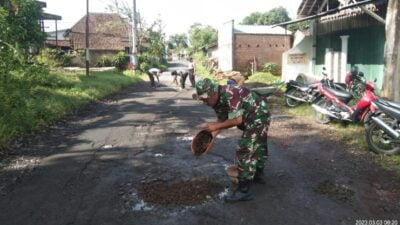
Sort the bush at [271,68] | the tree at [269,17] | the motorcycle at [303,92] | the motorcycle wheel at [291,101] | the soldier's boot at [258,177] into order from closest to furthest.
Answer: the soldier's boot at [258,177]
the motorcycle at [303,92]
the motorcycle wheel at [291,101]
the bush at [271,68]
the tree at [269,17]

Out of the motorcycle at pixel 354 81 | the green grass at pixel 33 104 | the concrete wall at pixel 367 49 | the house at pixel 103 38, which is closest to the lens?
the green grass at pixel 33 104

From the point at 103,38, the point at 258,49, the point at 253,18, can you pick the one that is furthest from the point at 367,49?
the point at 253,18

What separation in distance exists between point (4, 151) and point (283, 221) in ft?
17.9

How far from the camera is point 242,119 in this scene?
4.57 metres

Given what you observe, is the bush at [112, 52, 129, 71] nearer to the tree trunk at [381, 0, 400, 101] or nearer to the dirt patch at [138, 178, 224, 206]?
the tree trunk at [381, 0, 400, 101]

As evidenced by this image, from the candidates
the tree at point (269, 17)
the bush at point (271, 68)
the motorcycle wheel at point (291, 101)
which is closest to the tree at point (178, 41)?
the tree at point (269, 17)

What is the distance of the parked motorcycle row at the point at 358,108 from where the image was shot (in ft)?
21.1

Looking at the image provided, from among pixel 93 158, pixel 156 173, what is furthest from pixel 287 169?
pixel 93 158

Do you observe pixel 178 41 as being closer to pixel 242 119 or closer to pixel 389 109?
pixel 389 109

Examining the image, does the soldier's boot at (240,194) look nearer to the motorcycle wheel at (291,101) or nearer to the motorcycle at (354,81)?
the motorcycle wheel at (291,101)

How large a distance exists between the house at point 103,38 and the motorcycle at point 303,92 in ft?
108

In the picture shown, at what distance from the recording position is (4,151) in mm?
7371

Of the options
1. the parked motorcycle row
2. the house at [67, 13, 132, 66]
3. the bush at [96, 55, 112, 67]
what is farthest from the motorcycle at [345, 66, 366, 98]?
the house at [67, 13, 132, 66]

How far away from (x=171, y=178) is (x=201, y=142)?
102 cm
